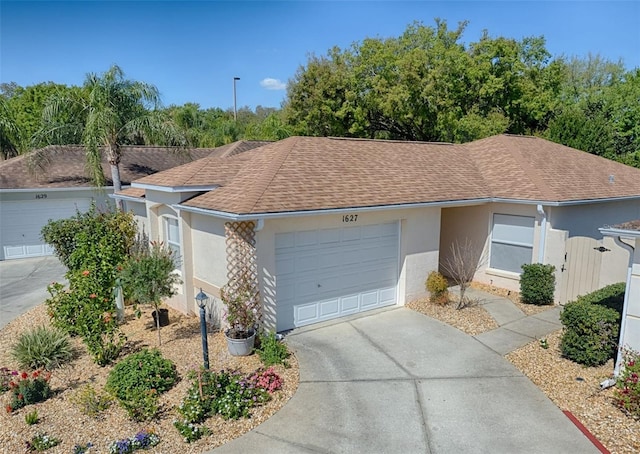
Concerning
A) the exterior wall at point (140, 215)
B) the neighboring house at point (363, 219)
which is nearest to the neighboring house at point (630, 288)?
the neighboring house at point (363, 219)

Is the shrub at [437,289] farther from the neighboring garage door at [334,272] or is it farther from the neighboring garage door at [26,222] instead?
the neighboring garage door at [26,222]

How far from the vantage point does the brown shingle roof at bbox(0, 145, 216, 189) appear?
19.5m

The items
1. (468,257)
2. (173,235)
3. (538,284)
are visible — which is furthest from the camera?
(468,257)

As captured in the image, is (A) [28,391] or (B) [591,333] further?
(B) [591,333]

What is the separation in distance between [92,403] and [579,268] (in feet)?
40.1

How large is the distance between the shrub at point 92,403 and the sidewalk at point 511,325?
759 cm

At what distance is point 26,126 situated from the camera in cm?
3703

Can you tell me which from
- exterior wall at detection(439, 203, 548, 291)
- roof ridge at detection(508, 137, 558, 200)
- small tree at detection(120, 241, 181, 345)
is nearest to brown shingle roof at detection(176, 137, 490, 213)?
exterior wall at detection(439, 203, 548, 291)

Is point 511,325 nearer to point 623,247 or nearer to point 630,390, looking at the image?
point 623,247

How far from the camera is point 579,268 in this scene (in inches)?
460

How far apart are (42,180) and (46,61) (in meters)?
6.70

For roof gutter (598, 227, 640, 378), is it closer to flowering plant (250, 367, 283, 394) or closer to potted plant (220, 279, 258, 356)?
flowering plant (250, 367, 283, 394)

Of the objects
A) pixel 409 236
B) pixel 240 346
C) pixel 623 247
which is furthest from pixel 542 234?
pixel 240 346

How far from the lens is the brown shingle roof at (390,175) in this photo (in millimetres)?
9872
